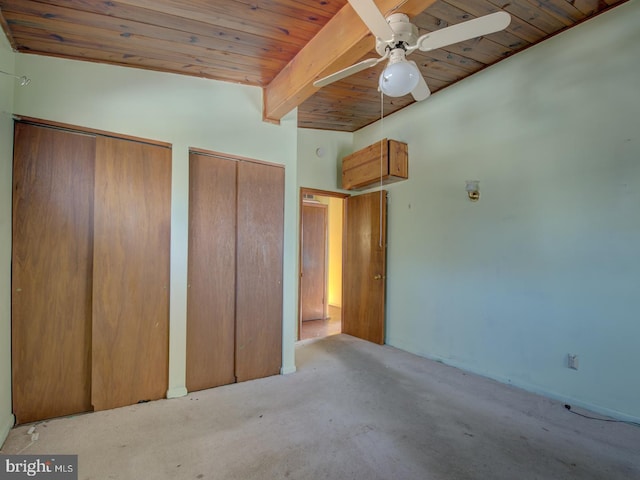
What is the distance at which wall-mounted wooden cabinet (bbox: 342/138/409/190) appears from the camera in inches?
143

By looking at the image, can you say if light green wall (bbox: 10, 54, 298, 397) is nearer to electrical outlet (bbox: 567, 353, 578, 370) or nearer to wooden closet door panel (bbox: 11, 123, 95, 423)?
wooden closet door panel (bbox: 11, 123, 95, 423)

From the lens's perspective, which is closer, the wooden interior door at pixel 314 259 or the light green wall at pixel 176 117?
the light green wall at pixel 176 117

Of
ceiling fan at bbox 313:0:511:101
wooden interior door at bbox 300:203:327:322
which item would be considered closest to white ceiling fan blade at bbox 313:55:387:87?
ceiling fan at bbox 313:0:511:101

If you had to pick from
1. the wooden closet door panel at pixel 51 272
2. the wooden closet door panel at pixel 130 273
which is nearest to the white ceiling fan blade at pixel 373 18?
the wooden closet door panel at pixel 130 273

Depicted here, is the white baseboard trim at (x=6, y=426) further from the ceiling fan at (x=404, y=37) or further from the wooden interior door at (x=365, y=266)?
the wooden interior door at (x=365, y=266)

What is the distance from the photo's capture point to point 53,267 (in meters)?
2.13

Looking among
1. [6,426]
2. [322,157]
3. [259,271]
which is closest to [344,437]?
[259,271]

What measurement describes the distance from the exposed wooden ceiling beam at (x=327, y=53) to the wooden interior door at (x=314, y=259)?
9.11 feet

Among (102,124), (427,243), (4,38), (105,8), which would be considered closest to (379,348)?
(427,243)

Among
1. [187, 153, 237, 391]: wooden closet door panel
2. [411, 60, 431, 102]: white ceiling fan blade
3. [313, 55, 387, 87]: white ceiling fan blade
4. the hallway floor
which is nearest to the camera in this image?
[313, 55, 387, 87]: white ceiling fan blade

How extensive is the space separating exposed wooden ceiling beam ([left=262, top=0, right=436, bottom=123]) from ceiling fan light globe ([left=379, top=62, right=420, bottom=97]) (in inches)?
11.2

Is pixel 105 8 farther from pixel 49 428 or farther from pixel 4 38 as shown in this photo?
pixel 49 428

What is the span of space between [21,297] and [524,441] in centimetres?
342

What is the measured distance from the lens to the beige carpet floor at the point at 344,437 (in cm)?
169
